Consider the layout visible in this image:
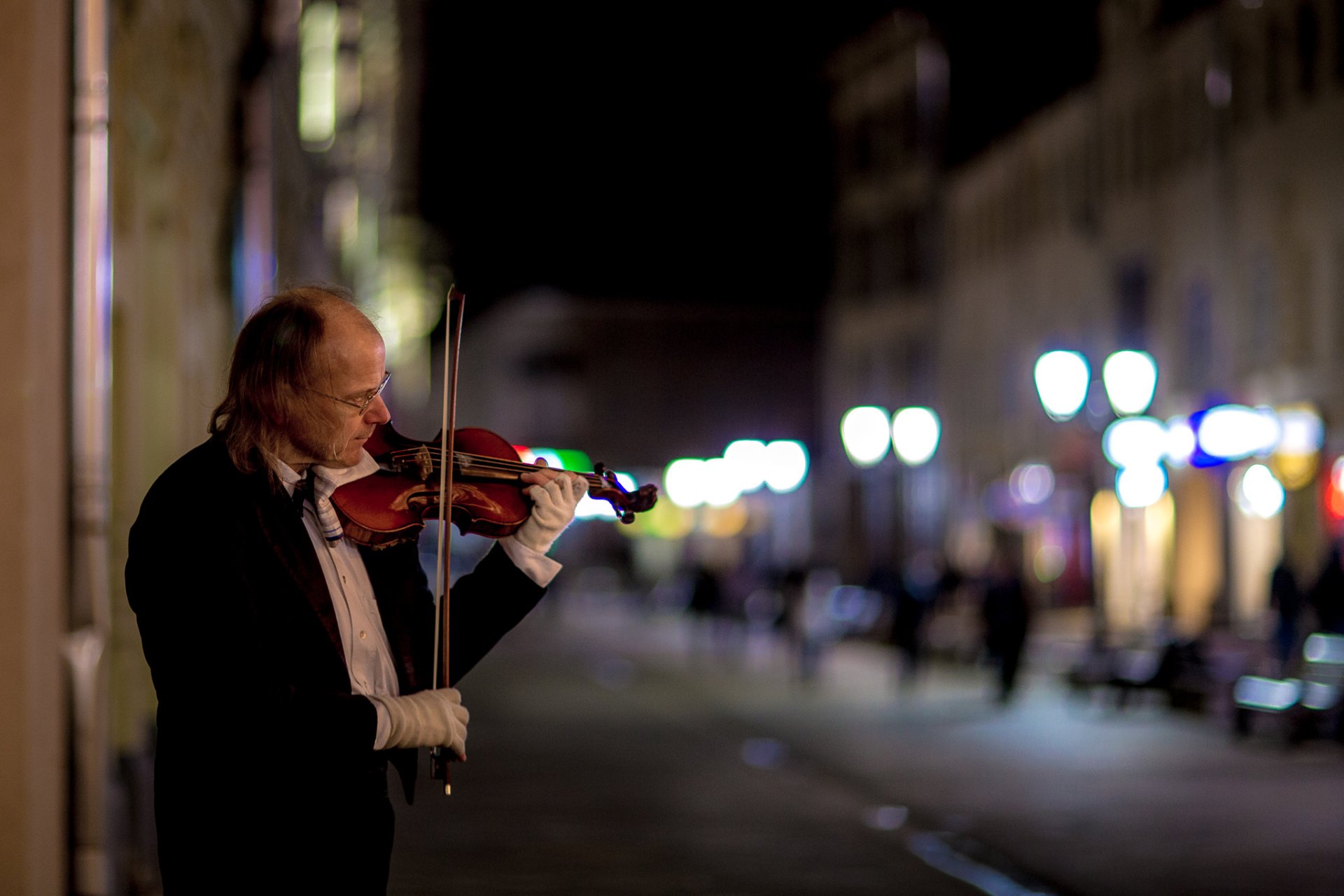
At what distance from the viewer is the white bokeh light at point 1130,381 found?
24625mm

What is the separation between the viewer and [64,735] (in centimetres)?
664

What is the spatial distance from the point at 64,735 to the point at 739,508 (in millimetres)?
58823

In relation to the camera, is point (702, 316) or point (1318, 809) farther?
point (702, 316)

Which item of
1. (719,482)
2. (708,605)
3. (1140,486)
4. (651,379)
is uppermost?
(651,379)

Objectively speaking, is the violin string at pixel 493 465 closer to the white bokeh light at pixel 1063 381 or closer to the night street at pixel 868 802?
the night street at pixel 868 802

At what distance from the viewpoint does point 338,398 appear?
3.42 meters

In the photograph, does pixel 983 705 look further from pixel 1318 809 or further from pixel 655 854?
pixel 655 854

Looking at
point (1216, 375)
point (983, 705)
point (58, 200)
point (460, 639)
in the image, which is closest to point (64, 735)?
point (58, 200)

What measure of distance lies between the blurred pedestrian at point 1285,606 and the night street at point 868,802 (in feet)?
8.83

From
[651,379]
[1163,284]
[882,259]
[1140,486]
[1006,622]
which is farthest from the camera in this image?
[651,379]

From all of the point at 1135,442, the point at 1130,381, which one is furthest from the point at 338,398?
the point at 1135,442

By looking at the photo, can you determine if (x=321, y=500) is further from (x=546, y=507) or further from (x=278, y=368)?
(x=546, y=507)

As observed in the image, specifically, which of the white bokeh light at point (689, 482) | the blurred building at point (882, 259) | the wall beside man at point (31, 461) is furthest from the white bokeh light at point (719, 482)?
the wall beside man at point (31, 461)

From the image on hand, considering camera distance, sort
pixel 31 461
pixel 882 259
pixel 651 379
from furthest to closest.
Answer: pixel 651 379, pixel 882 259, pixel 31 461
